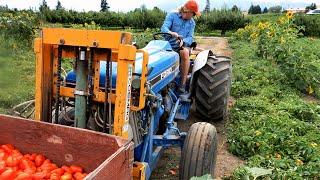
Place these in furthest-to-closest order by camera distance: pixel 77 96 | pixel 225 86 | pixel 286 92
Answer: pixel 286 92 < pixel 225 86 < pixel 77 96

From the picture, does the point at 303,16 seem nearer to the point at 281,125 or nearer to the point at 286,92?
the point at 286,92

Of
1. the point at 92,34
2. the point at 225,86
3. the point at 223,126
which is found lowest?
the point at 223,126

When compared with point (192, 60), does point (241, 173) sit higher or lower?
lower

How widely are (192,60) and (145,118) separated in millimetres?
2860

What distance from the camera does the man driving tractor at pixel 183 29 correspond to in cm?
570

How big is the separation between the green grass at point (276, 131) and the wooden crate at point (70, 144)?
8.02ft

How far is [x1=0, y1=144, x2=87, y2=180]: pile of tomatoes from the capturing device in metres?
2.83

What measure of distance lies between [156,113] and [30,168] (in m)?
1.52

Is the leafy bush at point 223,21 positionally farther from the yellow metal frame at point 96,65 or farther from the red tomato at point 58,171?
the red tomato at point 58,171

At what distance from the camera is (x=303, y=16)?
104 ft

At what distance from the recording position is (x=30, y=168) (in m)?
3.04

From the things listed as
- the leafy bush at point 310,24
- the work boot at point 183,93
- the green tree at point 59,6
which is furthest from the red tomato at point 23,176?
the green tree at point 59,6

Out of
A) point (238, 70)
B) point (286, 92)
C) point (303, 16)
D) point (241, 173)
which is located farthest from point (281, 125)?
point (303, 16)

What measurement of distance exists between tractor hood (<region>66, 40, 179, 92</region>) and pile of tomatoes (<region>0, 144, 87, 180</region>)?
726 millimetres
